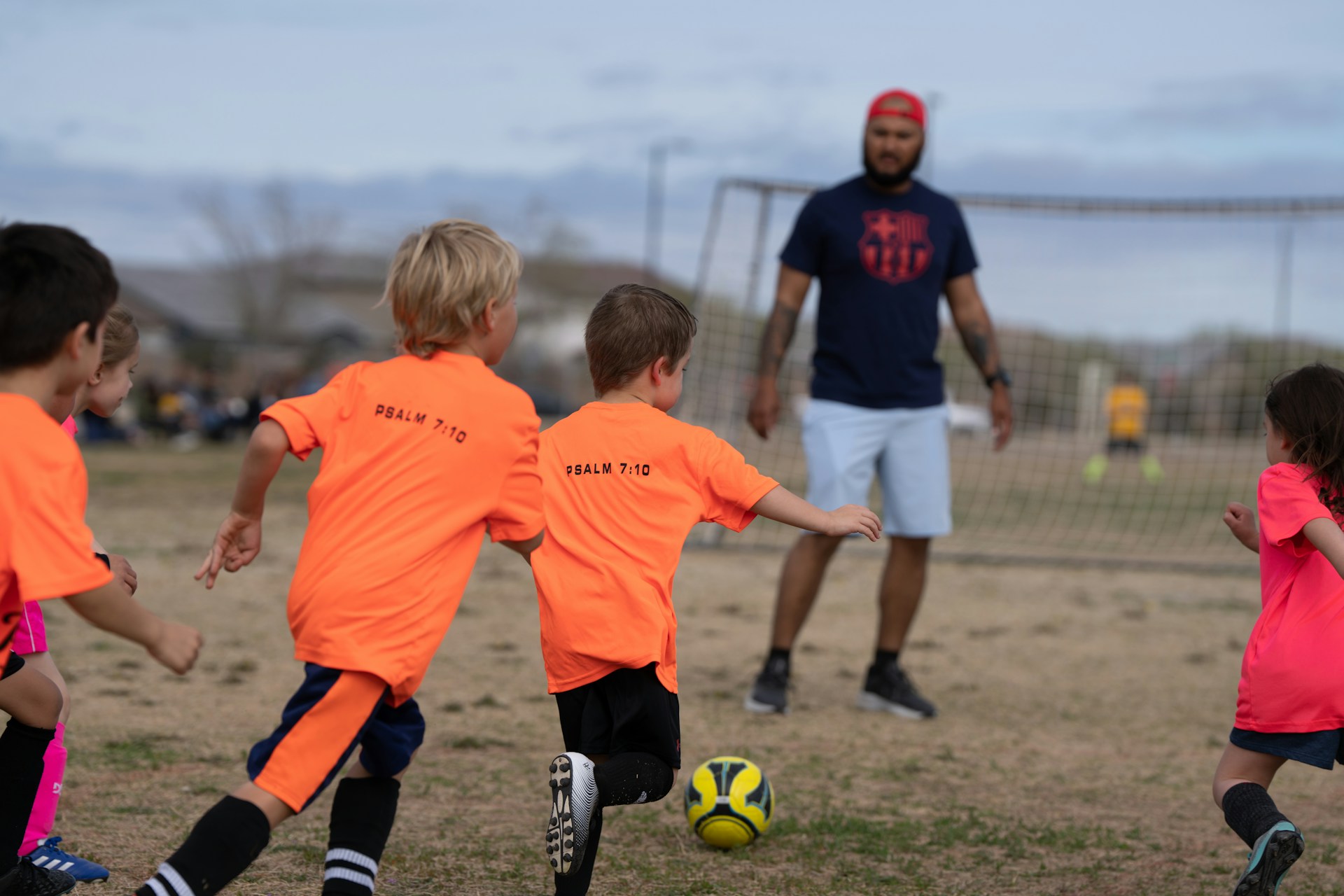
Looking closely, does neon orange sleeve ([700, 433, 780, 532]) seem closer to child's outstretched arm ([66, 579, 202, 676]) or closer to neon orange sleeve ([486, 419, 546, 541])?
neon orange sleeve ([486, 419, 546, 541])

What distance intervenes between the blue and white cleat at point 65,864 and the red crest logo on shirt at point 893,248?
345 cm

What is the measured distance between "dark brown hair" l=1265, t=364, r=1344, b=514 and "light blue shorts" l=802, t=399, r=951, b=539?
7.10ft

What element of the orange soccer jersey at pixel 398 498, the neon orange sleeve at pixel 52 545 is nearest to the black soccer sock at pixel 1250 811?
the orange soccer jersey at pixel 398 498

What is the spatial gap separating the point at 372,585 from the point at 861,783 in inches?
88.8

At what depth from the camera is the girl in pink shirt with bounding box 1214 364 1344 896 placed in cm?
Result: 267

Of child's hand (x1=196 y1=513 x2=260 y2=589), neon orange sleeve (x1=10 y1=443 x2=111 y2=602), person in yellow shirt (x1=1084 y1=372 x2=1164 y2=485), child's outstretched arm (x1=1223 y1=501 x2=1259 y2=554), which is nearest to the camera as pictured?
neon orange sleeve (x1=10 y1=443 x2=111 y2=602)

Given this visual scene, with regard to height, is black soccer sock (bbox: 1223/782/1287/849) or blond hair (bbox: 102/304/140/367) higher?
blond hair (bbox: 102/304/140/367)

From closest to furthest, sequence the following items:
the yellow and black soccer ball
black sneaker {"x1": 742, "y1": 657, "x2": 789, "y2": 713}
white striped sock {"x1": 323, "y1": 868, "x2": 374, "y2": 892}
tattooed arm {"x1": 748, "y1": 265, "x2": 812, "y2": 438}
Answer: white striped sock {"x1": 323, "y1": 868, "x2": 374, "y2": 892}
the yellow and black soccer ball
black sneaker {"x1": 742, "y1": 657, "x2": 789, "y2": 713}
tattooed arm {"x1": 748, "y1": 265, "x2": 812, "y2": 438}

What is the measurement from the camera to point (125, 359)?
9.55 feet

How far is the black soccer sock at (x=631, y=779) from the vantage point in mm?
2662

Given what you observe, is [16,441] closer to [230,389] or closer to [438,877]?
[438,877]

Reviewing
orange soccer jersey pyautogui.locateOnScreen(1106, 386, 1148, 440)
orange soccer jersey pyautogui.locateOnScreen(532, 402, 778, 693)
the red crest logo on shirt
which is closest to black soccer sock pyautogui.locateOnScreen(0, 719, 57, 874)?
orange soccer jersey pyautogui.locateOnScreen(532, 402, 778, 693)

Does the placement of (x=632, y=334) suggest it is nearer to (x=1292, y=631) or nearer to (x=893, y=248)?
(x=1292, y=631)

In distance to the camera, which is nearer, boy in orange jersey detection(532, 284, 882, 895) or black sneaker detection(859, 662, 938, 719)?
boy in orange jersey detection(532, 284, 882, 895)
